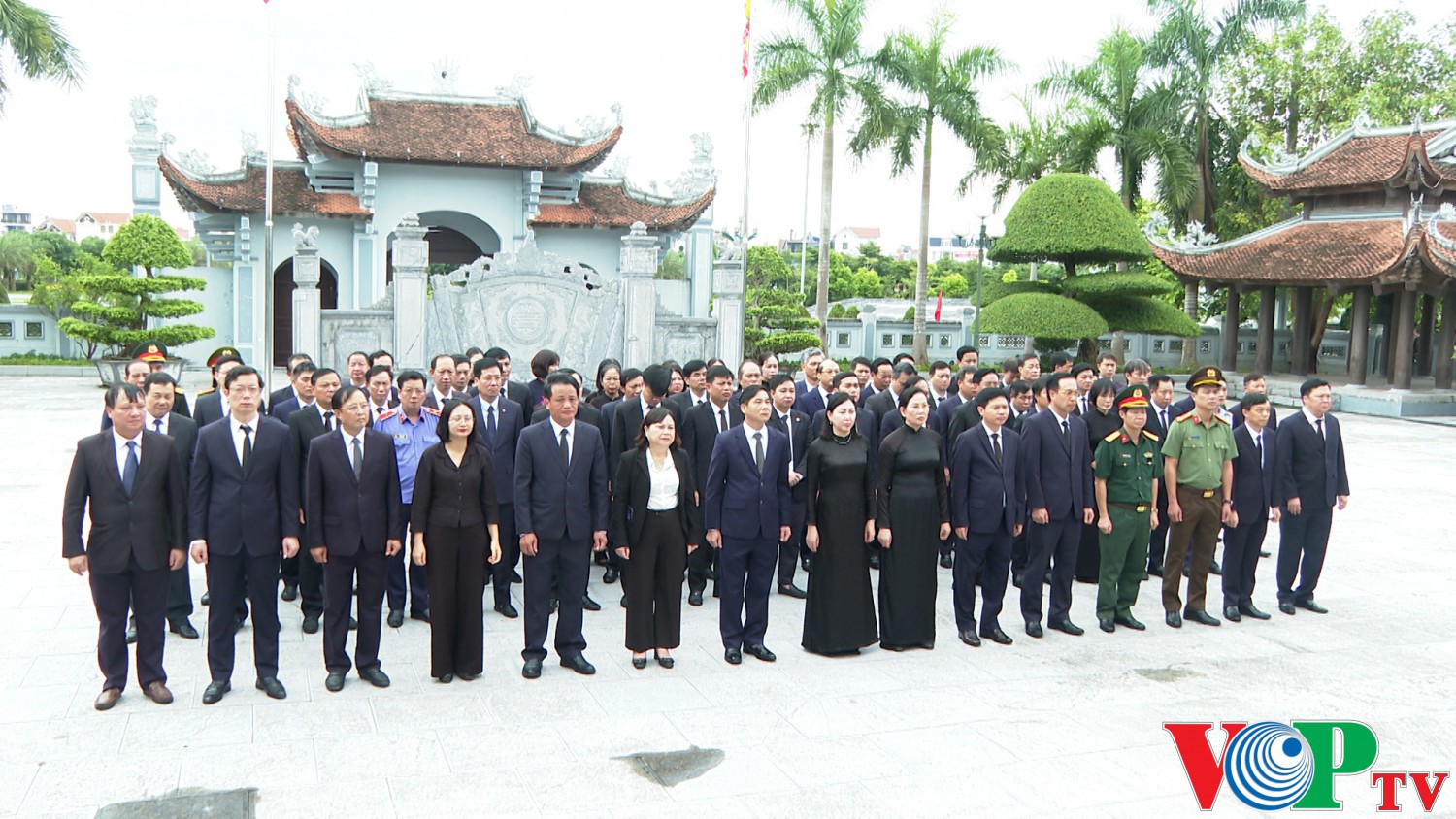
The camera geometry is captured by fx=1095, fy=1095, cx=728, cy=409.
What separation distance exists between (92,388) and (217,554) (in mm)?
19844

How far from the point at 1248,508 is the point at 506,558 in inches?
206

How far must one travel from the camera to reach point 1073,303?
24406 mm

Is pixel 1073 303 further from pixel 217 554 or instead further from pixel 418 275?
pixel 217 554

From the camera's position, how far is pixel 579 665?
629cm

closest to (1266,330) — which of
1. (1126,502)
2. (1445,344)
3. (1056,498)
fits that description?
(1445,344)

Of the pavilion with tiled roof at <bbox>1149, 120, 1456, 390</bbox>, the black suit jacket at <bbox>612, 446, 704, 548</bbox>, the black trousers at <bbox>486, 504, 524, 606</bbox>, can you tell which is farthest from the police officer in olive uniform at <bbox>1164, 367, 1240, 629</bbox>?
the pavilion with tiled roof at <bbox>1149, 120, 1456, 390</bbox>

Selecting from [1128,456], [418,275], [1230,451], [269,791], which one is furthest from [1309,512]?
[418,275]

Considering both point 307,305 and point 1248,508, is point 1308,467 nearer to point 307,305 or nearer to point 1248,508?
point 1248,508

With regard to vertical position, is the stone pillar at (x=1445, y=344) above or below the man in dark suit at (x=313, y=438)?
above

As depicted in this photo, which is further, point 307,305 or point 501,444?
point 307,305

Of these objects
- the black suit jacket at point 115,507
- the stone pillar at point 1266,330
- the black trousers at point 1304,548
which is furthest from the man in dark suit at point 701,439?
the stone pillar at point 1266,330

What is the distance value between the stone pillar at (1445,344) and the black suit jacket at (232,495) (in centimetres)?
2738

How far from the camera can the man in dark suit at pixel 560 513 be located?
625 centimetres

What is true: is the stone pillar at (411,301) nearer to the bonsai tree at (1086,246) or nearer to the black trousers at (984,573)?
the black trousers at (984,573)
